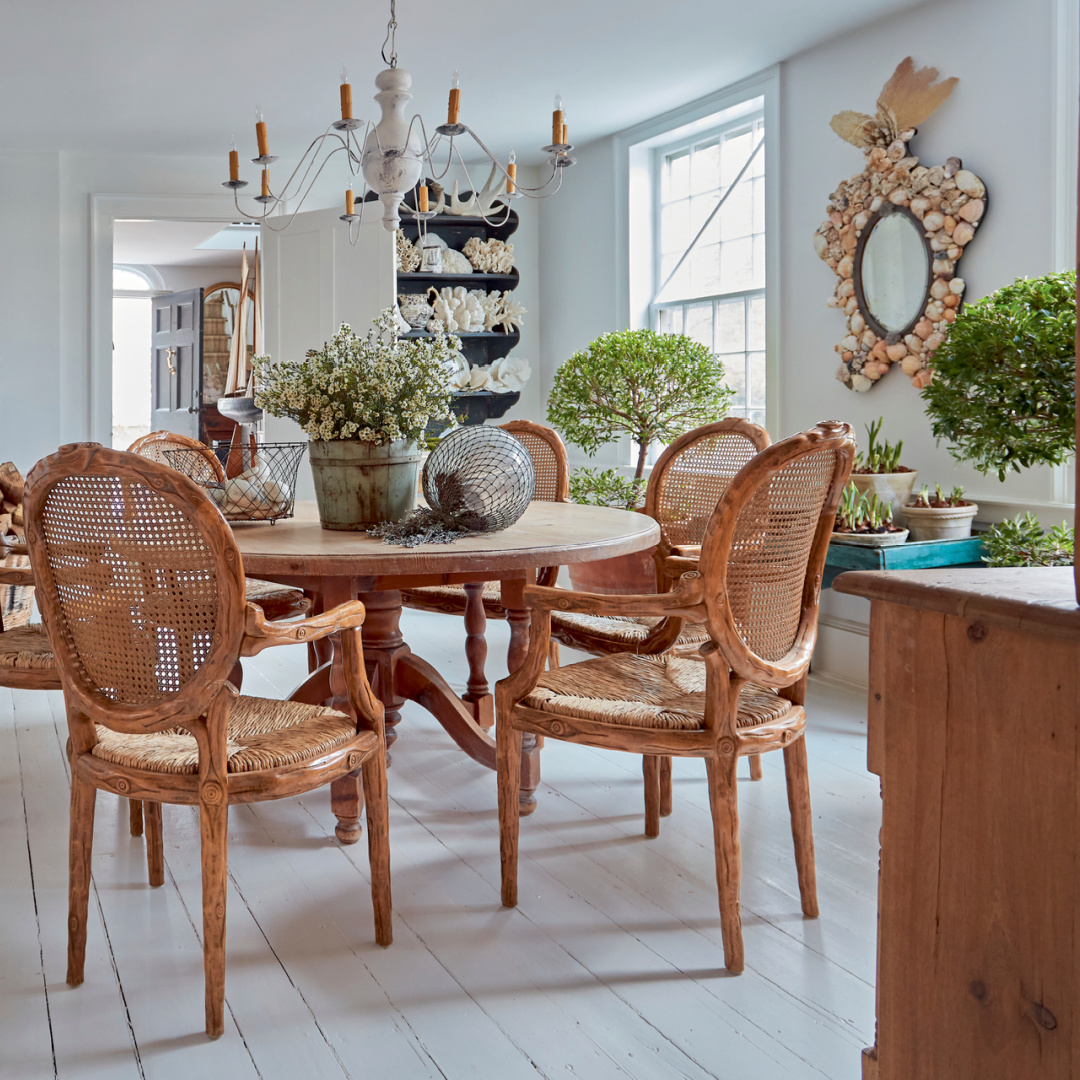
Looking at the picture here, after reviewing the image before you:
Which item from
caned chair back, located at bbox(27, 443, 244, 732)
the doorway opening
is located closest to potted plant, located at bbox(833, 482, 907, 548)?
caned chair back, located at bbox(27, 443, 244, 732)

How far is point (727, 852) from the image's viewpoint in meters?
1.88

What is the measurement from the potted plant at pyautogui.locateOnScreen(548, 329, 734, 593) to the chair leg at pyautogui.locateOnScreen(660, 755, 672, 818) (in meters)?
2.01

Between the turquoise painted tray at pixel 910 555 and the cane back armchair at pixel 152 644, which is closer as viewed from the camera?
the cane back armchair at pixel 152 644

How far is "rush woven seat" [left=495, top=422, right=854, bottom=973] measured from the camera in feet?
6.15

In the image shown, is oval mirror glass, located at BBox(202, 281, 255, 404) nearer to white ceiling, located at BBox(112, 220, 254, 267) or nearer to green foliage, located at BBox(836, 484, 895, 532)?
white ceiling, located at BBox(112, 220, 254, 267)

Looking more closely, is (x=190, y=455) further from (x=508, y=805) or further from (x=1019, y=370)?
(x=1019, y=370)

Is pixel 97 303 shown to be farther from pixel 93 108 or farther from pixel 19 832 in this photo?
pixel 19 832

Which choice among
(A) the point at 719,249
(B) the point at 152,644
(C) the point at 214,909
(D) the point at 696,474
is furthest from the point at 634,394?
(C) the point at 214,909

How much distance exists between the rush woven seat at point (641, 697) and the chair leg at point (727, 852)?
95 mm

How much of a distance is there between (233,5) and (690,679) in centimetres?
301

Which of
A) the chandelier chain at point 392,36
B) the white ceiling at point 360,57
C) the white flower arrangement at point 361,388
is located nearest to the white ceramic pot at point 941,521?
the white ceiling at point 360,57

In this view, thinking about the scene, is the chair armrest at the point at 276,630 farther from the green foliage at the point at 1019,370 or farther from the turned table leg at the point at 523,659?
the green foliage at the point at 1019,370

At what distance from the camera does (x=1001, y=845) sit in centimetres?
92

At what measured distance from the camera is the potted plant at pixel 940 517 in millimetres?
3598
